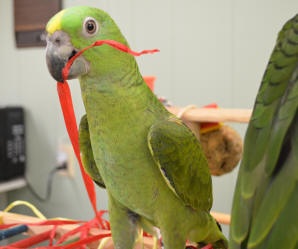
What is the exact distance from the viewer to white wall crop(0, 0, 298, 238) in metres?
1.10

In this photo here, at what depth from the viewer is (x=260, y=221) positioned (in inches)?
7.2

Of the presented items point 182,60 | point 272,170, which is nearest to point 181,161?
point 272,170

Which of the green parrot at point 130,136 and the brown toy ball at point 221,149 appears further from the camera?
the brown toy ball at point 221,149

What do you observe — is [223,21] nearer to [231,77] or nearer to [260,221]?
[231,77]

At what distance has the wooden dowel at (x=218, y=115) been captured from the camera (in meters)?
0.63

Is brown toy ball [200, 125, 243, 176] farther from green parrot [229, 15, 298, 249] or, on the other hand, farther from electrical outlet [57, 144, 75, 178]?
electrical outlet [57, 144, 75, 178]

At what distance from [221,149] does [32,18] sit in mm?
1130

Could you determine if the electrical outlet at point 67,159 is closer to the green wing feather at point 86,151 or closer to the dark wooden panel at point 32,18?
the dark wooden panel at point 32,18

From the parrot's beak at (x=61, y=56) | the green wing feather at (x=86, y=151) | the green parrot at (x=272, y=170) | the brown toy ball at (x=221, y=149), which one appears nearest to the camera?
the green parrot at (x=272, y=170)

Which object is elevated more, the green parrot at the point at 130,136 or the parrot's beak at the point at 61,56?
the parrot's beak at the point at 61,56

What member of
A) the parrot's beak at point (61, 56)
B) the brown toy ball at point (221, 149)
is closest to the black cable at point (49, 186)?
the brown toy ball at point (221, 149)

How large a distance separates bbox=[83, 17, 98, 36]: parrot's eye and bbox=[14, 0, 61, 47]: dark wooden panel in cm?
123

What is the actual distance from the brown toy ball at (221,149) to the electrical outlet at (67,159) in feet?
2.88

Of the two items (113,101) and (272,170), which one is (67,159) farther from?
(272,170)
